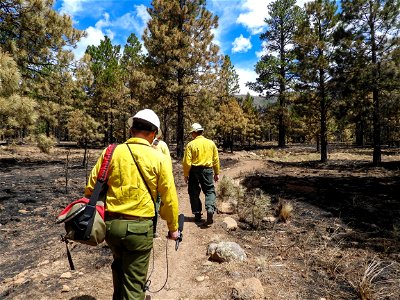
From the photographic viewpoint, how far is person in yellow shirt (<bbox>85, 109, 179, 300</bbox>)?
2.76 metres

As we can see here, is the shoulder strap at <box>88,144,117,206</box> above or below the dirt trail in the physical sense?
above

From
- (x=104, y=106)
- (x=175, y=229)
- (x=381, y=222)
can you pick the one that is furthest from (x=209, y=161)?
(x=104, y=106)

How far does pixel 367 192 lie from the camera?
11.1 m

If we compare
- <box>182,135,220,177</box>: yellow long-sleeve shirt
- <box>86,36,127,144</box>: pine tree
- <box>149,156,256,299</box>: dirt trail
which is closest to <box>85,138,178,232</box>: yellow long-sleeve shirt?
<box>149,156,256,299</box>: dirt trail

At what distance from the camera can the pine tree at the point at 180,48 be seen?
19.2 meters

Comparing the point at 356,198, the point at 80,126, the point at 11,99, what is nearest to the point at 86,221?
the point at 11,99

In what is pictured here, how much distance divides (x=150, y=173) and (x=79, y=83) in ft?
53.7

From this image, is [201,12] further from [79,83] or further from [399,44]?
[399,44]

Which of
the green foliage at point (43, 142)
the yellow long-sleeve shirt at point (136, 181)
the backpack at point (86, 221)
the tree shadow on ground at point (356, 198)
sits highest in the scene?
the green foliage at point (43, 142)

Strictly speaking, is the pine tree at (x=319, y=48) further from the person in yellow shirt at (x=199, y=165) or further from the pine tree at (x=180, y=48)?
the person in yellow shirt at (x=199, y=165)

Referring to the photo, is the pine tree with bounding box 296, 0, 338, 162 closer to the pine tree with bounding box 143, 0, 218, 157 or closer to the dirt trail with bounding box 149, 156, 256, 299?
the pine tree with bounding box 143, 0, 218, 157

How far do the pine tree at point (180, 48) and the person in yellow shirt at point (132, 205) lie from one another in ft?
55.3

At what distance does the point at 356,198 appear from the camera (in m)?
9.95

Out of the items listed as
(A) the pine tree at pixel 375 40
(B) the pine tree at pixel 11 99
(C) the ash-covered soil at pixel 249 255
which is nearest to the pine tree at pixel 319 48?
(A) the pine tree at pixel 375 40
